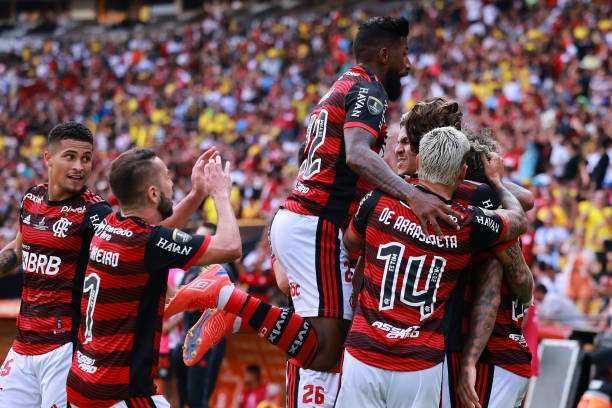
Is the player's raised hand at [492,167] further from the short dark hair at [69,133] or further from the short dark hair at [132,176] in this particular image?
the short dark hair at [69,133]

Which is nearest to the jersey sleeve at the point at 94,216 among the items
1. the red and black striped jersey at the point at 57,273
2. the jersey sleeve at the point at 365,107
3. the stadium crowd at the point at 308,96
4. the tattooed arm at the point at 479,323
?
the red and black striped jersey at the point at 57,273

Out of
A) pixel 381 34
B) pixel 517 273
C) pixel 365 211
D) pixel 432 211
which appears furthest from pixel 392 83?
pixel 517 273

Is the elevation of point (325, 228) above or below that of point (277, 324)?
above

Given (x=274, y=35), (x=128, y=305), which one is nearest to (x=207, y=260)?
(x=128, y=305)

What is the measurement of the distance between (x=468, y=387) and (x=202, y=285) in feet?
5.61

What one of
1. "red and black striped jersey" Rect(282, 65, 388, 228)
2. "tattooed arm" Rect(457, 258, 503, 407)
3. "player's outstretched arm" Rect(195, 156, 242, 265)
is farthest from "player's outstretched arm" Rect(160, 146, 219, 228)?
"tattooed arm" Rect(457, 258, 503, 407)

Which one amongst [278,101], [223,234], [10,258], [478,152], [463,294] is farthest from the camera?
[278,101]

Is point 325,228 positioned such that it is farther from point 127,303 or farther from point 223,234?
point 127,303

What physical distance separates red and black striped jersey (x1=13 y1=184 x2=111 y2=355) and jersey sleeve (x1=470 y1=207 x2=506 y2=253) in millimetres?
2255

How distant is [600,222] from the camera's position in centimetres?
1301

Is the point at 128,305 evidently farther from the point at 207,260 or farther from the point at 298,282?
the point at 298,282

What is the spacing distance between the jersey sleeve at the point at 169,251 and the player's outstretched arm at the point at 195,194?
0.47 meters

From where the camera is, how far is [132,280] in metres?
5.08

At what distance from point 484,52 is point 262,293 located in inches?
411
